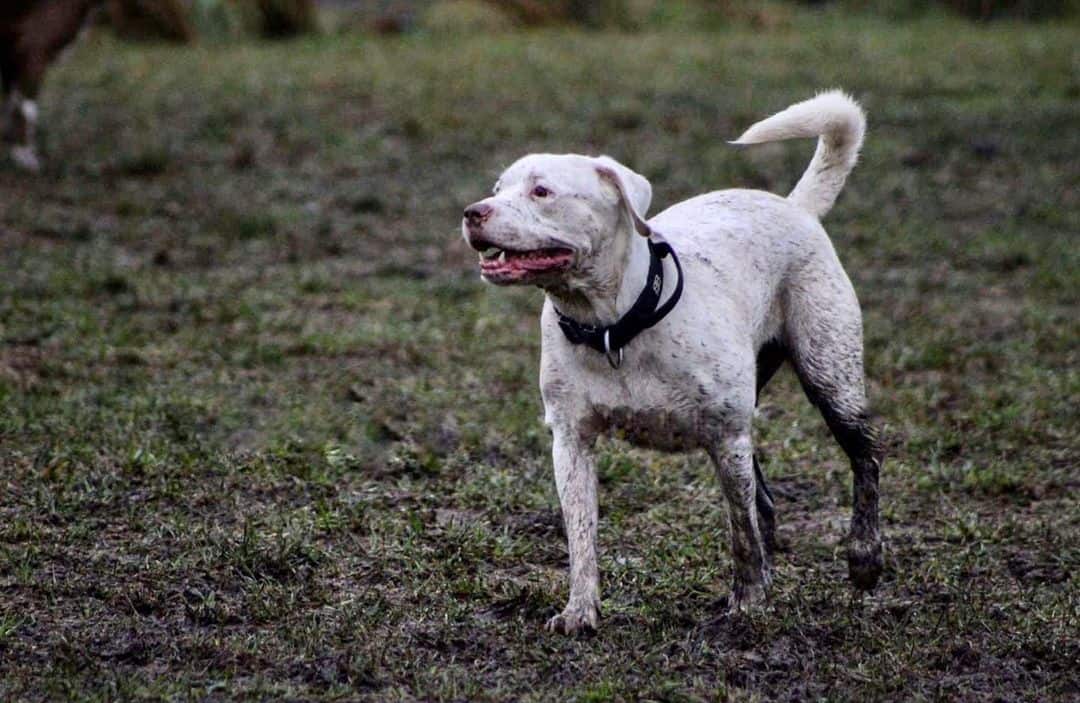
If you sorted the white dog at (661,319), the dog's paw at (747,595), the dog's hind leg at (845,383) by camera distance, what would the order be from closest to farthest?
the white dog at (661,319), the dog's paw at (747,595), the dog's hind leg at (845,383)

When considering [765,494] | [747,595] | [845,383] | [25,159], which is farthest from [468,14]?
[747,595]

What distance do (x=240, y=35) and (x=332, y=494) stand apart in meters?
12.0

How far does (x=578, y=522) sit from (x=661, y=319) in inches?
21.8

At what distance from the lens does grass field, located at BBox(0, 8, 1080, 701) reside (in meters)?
3.91

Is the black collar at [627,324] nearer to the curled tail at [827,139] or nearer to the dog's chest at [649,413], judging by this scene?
Answer: the dog's chest at [649,413]

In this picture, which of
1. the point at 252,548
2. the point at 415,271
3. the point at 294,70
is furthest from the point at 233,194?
the point at 252,548

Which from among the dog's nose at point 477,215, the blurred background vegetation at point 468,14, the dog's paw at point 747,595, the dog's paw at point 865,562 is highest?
the dog's nose at point 477,215

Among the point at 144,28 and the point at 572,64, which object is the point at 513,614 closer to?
the point at 572,64

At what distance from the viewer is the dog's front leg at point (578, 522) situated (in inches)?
157

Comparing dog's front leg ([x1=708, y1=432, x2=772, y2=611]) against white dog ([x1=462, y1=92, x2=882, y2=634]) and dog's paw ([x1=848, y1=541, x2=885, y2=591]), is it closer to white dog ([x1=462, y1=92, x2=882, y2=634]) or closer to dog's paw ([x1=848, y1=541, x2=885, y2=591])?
white dog ([x1=462, y1=92, x2=882, y2=634])

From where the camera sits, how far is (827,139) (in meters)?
4.70

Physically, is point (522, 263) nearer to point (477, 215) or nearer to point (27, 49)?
point (477, 215)

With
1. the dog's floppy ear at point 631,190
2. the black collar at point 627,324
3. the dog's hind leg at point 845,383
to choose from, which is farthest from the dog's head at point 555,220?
the dog's hind leg at point 845,383

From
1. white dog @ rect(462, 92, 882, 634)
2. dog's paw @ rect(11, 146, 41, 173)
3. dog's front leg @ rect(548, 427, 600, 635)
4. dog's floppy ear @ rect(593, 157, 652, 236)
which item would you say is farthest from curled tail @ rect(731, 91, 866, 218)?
dog's paw @ rect(11, 146, 41, 173)
